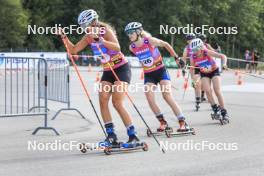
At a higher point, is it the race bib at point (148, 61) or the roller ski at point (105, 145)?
the race bib at point (148, 61)

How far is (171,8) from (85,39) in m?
64.0

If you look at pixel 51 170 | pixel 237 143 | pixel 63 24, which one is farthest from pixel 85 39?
pixel 63 24

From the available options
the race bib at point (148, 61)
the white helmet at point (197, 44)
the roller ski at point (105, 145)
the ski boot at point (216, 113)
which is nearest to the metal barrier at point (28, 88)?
the race bib at point (148, 61)

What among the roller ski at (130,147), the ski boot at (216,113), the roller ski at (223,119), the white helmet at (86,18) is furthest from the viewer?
the ski boot at (216,113)

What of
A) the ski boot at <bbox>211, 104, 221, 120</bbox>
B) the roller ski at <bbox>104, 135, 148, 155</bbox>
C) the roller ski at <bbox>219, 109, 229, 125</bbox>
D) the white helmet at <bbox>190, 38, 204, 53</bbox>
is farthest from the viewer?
the white helmet at <bbox>190, 38, 204, 53</bbox>

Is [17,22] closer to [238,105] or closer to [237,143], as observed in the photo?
[238,105]

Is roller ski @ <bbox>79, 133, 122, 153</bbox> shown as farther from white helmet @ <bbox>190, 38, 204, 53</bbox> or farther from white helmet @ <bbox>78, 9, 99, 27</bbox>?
white helmet @ <bbox>190, 38, 204, 53</bbox>

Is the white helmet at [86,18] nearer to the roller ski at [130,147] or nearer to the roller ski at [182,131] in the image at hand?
the roller ski at [130,147]

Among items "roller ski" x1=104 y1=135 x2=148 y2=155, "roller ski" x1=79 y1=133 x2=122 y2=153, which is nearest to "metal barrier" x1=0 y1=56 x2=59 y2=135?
"roller ski" x1=79 y1=133 x2=122 y2=153

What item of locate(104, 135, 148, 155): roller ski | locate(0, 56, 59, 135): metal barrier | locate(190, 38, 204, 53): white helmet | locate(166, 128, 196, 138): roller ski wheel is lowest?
locate(104, 135, 148, 155): roller ski

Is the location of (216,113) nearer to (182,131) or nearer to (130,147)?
(182,131)

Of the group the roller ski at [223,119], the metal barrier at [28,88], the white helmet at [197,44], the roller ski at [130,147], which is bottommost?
the roller ski at [130,147]

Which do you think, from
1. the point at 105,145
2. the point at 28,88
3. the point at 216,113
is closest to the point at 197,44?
the point at 216,113

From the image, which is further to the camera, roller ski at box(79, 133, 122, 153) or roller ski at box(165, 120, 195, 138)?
roller ski at box(165, 120, 195, 138)
